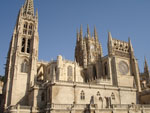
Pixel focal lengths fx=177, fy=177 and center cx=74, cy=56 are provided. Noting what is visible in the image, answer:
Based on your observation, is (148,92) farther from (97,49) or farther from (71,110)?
(97,49)

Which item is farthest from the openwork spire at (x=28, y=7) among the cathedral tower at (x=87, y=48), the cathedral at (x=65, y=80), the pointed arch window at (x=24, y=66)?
the cathedral tower at (x=87, y=48)

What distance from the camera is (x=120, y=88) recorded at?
34.8 meters

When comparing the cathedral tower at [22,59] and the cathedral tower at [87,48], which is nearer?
the cathedral tower at [22,59]

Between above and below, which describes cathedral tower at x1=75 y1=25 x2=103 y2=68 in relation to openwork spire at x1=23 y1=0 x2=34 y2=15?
→ below

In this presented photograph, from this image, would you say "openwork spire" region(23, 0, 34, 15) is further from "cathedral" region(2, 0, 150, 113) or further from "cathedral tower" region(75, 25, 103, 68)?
"cathedral tower" region(75, 25, 103, 68)

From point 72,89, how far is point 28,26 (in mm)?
24701

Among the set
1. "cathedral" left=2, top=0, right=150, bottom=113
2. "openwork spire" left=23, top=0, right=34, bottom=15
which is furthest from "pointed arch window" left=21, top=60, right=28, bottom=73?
"openwork spire" left=23, top=0, right=34, bottom=15

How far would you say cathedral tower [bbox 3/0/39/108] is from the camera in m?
37.2

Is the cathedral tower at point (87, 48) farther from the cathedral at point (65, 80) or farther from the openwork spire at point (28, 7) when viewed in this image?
the openwork spire at point (28, 7)

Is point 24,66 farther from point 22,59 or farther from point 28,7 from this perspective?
point 28,7

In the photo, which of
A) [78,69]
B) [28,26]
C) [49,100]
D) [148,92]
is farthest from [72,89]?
[28,26]

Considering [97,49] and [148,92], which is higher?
[97,49]

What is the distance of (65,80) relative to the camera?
144ft

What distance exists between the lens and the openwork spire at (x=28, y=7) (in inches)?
1967
